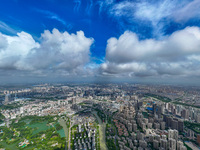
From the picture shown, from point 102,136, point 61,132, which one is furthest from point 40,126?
point 102,136

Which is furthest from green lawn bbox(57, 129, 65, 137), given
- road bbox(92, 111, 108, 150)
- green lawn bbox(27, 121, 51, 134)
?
road bbox(92, 111, 108, 150)

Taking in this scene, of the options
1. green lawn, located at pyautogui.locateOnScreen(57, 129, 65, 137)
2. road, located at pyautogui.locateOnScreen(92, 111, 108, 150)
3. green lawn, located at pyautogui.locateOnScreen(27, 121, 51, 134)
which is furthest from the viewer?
green lawn, located at pyautogui.locateOnScreen(27, 121, 51, 134)

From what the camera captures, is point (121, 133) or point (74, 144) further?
point (121, 133)

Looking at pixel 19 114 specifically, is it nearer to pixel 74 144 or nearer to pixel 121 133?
pixel 74 144

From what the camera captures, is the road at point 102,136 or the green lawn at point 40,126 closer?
the road at point 102,136

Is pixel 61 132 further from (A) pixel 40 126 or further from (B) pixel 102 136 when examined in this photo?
(B) pixel 102 136

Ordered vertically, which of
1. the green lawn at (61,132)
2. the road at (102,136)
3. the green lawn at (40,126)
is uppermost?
the road at (102,136)

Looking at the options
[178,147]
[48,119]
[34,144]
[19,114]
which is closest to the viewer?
[178,147]

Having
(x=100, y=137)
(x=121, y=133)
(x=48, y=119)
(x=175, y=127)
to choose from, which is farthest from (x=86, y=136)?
(x=175, y=127)

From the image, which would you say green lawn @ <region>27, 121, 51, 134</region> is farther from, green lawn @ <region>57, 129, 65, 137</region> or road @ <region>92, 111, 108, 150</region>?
road @ <region>92, 111, 108, 150</region>

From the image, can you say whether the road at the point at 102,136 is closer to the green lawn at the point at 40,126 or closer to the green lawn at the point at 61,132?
the green lawn at the point at 61,132

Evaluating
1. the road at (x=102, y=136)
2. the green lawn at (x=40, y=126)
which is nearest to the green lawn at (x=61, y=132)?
the green lawn at (x=40, y=126)
